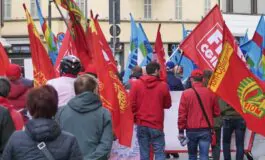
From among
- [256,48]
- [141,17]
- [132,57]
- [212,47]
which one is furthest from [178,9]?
[212,47]

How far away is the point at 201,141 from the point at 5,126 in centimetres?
457

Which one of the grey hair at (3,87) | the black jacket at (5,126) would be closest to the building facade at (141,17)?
the grey hair at (3,87)

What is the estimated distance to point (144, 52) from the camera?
19359 mm

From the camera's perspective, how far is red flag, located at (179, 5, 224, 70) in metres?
13.4

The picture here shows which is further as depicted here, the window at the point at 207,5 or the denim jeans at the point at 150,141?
the window at the point at 207,5

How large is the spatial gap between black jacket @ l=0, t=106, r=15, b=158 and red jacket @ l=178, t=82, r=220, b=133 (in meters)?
4.26

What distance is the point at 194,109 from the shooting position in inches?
412

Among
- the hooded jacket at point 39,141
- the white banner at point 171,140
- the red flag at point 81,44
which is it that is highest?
the red flag at point 81,44

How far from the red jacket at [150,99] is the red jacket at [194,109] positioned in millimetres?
345

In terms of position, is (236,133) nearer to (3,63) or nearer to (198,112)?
(198,112)

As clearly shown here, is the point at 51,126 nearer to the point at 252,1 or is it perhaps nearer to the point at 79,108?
the point at 79,108

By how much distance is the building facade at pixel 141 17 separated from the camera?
46122 millimetres

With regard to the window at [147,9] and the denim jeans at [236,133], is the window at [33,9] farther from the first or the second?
the denim jeans at [236,133]

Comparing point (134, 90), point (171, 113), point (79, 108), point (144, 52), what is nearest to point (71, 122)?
point (79, 108)
